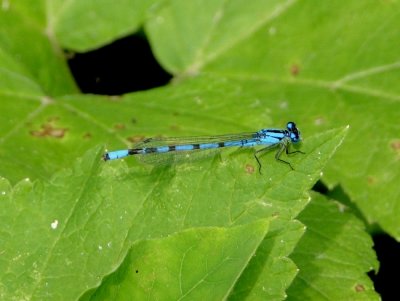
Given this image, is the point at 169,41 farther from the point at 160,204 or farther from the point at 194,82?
the point at 160,204

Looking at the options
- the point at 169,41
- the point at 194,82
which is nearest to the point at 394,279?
the point at 194,82

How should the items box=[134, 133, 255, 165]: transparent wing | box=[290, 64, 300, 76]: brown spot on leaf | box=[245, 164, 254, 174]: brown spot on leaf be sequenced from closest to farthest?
box=[245, 164, 254, 174]: brown spot on leaf, box=[134, 133, 255, 165]: transparent wing, box=[290, 64, 300, 76]: brown spot on leaf

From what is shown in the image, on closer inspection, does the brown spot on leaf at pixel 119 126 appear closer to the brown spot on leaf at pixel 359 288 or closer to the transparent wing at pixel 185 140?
the transparent wing at pixel 185 140

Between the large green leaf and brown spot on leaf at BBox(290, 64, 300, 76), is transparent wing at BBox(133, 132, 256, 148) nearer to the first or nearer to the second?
the large green leaf

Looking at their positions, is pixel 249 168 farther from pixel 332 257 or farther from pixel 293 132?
pixel 332 257

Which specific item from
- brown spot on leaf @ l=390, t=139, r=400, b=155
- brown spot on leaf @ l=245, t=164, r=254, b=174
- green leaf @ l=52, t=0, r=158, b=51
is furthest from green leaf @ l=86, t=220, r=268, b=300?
green leaf @ l=52, t=0, r=158, b=51

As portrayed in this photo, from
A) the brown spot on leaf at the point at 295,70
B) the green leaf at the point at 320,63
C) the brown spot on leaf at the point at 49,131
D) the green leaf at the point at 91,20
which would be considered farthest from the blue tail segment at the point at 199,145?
the green leaf at the point at 91,20
